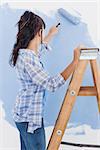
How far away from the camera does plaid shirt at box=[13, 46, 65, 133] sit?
1.40 m

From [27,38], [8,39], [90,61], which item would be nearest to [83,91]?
[90,61]

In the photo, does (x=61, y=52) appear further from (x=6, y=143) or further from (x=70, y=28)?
(x=6, y=143)

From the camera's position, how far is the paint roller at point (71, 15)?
5.62 ft

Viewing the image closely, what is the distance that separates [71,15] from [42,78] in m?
0.50

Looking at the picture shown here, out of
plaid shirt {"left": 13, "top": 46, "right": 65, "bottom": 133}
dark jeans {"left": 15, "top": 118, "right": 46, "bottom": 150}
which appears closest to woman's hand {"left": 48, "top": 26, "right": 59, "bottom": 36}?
plaid shirt {"left": 13, "top": 46, "right": 65, "bottom": 133}

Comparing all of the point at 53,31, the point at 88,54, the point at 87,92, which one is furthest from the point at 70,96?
the point at 53,31

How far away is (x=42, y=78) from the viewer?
139 centimetres

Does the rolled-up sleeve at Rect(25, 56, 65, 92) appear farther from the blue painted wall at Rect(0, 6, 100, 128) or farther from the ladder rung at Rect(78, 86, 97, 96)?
the blue painted wall at Rect(0, 6, 100, 128)

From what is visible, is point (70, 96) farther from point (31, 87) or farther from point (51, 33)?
point (51, 33)

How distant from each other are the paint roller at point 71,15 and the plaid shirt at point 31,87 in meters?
0.38

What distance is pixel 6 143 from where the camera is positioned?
179 cm

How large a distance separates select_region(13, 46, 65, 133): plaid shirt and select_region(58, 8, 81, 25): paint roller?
1.24 ft

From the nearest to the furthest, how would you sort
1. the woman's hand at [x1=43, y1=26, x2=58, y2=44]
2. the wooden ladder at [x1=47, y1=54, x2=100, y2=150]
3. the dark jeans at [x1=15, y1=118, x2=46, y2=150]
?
1. the wooden ladder at [x1=47, y1=54, x2=100, y2=150]
2. the dark jeans at [x1=15, y1=118, x2=46, y2=150]
3. the woman's hand at [x1=43, y1=26, x2=58, y2=44]

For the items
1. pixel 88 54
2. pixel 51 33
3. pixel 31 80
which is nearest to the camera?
pixel 88 54
